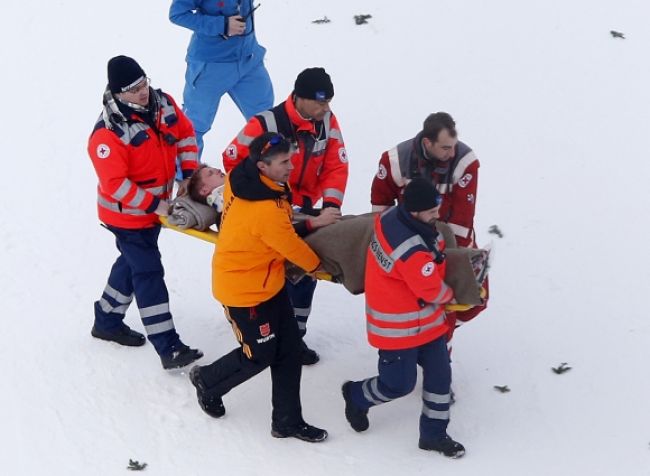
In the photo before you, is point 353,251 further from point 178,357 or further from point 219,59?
→ point 219,59

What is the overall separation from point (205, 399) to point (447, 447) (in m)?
1.45

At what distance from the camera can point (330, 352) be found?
6336mm

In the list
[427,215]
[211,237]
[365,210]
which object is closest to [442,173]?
[427,215]

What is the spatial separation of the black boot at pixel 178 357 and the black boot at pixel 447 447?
1.62 m

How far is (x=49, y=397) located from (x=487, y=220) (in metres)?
3.49

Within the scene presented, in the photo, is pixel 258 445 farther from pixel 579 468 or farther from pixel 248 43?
pixel 248 43

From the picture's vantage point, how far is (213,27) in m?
6.86

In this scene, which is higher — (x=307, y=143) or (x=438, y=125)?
(x=438, y=125)

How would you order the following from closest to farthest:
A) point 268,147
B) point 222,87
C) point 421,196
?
1. point 421,196
2. point 268,147
3. point 222,87

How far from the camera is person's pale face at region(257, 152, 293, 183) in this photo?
4.98 metres

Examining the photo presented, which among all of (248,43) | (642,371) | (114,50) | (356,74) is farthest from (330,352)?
(114,50)

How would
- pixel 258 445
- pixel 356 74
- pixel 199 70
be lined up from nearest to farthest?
pixel 258 445, pixel 199 70, pixel 356 74

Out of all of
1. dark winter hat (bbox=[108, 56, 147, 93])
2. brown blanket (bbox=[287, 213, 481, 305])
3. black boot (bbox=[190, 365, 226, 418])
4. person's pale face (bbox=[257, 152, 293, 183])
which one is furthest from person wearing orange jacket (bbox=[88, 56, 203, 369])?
brown blanket (bbox=[287, 213, 481, 305])

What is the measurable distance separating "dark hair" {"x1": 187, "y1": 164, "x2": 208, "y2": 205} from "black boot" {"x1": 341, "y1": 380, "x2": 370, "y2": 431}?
1398mm
